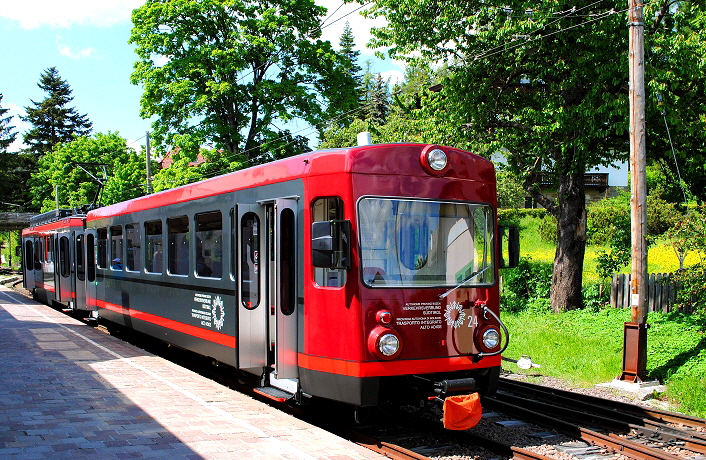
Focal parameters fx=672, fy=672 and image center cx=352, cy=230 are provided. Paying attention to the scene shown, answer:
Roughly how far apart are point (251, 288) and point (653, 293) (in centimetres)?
1096

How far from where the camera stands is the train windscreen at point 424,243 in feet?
22.5

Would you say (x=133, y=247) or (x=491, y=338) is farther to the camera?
(x=133, y=247)

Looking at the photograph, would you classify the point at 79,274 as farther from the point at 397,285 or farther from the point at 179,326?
the point at 397,285

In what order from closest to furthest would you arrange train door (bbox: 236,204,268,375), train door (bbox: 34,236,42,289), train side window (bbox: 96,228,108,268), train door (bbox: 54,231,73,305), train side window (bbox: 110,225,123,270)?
train door (bbox: 236,204,268,375), train side window (bbox: 110,225,123,270), train side window (bbox: 96,228,108,268), train door (bbox: 54,231,73,305), train door (bbox: 34,236,42,289)

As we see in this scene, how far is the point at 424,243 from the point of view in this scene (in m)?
7.11

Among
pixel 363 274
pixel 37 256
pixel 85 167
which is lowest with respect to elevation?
pixel 37 256

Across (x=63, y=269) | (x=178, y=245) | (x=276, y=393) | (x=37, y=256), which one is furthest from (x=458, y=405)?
(x=37, y=256)

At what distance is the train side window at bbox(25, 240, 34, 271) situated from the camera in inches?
1038

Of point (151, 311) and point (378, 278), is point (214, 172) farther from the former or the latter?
point (378, 278)

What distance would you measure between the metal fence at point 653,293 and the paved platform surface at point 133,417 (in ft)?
33.8

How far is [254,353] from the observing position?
8.37m

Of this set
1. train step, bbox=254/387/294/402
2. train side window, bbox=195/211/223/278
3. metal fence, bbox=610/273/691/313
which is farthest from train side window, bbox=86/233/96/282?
metal fence, bbox=610/273/691/313

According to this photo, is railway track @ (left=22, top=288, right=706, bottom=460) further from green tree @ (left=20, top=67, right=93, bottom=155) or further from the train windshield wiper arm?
green tree @ (left=20, top=67, right=93, bottom=155)

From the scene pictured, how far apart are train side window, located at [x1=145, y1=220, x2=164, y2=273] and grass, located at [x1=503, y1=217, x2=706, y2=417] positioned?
668 cm
